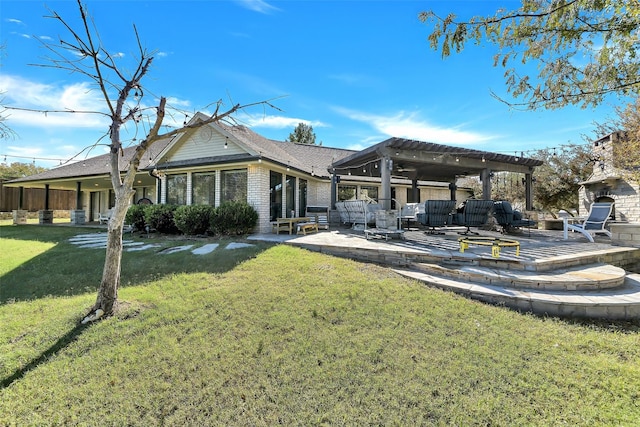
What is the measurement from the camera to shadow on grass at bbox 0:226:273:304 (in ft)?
15.3

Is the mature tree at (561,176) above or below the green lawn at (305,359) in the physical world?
above

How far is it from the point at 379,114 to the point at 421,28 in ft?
35.4

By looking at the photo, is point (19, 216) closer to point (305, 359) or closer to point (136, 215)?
point (136, 215)

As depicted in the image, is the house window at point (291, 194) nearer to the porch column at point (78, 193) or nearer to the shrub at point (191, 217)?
the shrub at point (191, 217)

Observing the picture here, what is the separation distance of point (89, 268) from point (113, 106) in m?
3.78

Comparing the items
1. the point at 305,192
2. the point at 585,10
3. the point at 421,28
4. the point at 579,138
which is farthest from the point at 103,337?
the point at 579,138

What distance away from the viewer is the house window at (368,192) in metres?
16.4

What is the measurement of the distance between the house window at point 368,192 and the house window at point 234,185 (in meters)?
8.43

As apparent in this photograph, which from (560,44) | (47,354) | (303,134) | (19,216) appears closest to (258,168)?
(47,354)

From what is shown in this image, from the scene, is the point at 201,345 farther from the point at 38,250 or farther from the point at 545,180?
the point at 545,180

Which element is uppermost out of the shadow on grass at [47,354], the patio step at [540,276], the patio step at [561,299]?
the patio step at [540,276]

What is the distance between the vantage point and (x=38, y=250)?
7664 mm

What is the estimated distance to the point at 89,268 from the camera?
18.7 ft

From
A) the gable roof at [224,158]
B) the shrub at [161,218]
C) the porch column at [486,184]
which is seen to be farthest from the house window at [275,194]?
the porch column at [486,184]
